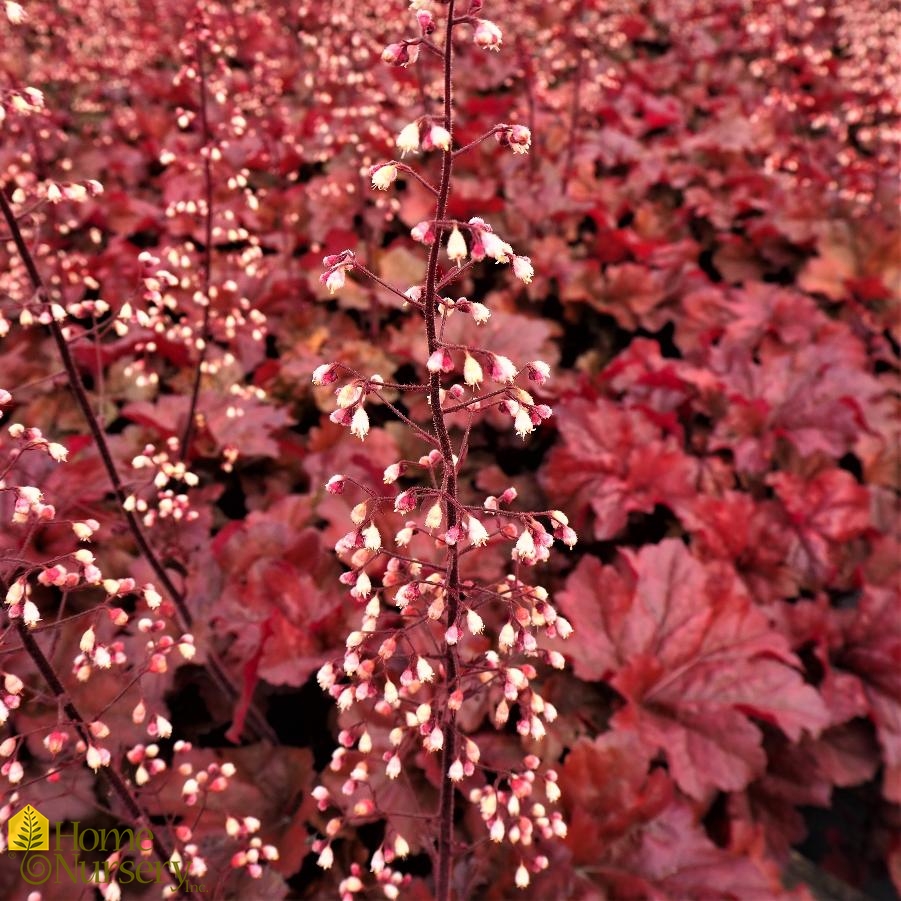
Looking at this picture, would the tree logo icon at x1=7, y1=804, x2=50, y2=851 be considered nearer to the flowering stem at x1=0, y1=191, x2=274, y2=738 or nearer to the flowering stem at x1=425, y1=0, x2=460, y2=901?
the flowering stem at x1=0, y1=191, x2=274, y2=738

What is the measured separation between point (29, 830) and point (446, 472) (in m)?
1.68

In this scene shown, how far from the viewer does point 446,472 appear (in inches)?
49.4

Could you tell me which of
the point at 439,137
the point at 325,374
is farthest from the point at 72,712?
the point at 439,137

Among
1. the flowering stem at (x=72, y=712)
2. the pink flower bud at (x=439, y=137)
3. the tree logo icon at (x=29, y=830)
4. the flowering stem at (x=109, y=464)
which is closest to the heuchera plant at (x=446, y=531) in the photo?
the pink flower bud at (x=439, y=137)

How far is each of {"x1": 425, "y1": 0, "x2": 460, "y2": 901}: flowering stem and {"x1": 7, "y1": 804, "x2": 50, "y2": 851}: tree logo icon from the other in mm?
992

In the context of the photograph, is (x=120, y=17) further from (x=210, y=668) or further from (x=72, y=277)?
(x=210, y=668)

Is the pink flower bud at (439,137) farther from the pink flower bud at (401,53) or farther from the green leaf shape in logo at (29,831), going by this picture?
the green leaf shape in logo at (29,831)

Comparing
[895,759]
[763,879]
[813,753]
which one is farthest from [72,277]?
[895,759]

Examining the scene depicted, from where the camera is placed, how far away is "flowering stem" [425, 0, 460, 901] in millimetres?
1084

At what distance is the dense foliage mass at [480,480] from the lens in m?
1.97

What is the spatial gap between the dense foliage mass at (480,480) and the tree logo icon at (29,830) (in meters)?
0.20

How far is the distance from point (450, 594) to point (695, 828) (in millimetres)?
1677

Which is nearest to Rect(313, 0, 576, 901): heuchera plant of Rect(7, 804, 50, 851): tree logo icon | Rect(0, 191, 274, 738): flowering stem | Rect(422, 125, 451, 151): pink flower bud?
Rect(422, 125, 451, 151): pink flower bud

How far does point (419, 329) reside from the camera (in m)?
4.33
